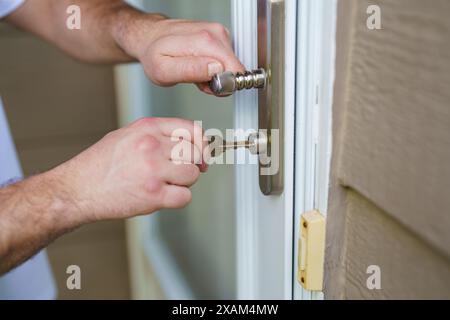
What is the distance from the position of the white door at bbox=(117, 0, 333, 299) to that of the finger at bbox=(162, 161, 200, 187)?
87 mm

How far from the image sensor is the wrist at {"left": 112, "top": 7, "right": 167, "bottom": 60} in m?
0.64

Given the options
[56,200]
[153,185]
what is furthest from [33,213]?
[153,185]

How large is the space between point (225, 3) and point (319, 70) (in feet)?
0.97

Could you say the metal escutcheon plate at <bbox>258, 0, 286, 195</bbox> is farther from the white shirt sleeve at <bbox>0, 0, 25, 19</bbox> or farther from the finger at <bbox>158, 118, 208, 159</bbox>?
the white shirt sleeve at <bbox>0, 0, 25, 19</bbox>

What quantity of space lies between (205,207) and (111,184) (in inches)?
18.7

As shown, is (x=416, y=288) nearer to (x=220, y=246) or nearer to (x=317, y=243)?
(x=317, y=243)

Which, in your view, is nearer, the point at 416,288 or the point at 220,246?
the point at 416,288

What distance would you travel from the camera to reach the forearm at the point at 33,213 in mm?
555

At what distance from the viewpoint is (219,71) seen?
1.74 feet

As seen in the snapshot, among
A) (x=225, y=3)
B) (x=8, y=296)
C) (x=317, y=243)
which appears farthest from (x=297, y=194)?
(x=8, y=296)

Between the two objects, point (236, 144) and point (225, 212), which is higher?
point (236, 144)

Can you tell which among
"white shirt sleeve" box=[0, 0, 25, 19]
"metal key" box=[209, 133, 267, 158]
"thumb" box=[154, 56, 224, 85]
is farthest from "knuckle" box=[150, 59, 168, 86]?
"white shirt sleeve" box=[0, 0, 25, 19]

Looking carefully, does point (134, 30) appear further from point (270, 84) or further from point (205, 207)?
point (205, 207)

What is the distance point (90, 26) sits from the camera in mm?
794
